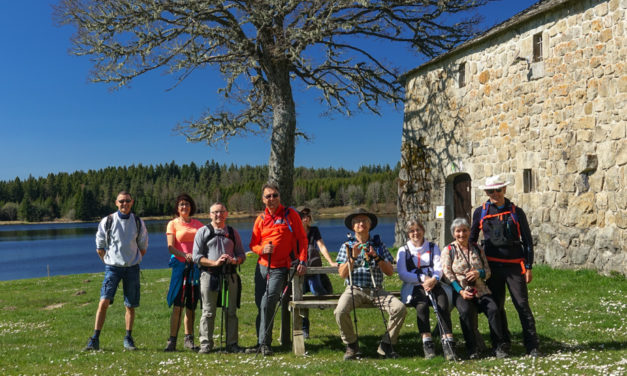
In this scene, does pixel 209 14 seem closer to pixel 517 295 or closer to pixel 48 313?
pixel 48 313

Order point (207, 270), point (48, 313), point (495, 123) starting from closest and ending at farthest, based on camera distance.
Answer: point (207, 270) < point (48, 313) < point (495, 123)

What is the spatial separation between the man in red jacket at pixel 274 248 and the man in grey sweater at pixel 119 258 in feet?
5.40

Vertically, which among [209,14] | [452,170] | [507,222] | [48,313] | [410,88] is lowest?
[48,313]

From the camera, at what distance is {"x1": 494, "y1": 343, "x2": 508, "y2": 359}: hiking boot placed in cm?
576

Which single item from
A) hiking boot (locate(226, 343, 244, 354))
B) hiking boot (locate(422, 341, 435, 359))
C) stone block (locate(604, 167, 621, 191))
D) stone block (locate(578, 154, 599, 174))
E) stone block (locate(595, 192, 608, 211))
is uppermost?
stone block (locate(578, 154, 599, 174))

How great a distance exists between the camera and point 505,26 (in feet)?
43.4

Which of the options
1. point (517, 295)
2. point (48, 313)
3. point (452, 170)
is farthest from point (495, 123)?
point (48, 313)

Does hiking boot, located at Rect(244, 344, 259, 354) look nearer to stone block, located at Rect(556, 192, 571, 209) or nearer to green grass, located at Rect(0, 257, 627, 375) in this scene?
green grass, located at Rect(0, 257, 627, 375)

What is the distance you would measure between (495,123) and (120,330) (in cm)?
1019

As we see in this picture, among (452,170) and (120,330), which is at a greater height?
(452,170)

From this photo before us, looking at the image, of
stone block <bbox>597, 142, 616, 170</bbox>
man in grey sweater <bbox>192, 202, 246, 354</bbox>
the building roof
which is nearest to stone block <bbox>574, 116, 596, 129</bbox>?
stone block <bbox>597, 142, 616, 170</bbox>

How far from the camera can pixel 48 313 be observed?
11102mm

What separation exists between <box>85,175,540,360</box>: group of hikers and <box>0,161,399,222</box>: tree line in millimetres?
109946

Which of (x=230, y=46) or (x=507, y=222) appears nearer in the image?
(x=507, y=222)
